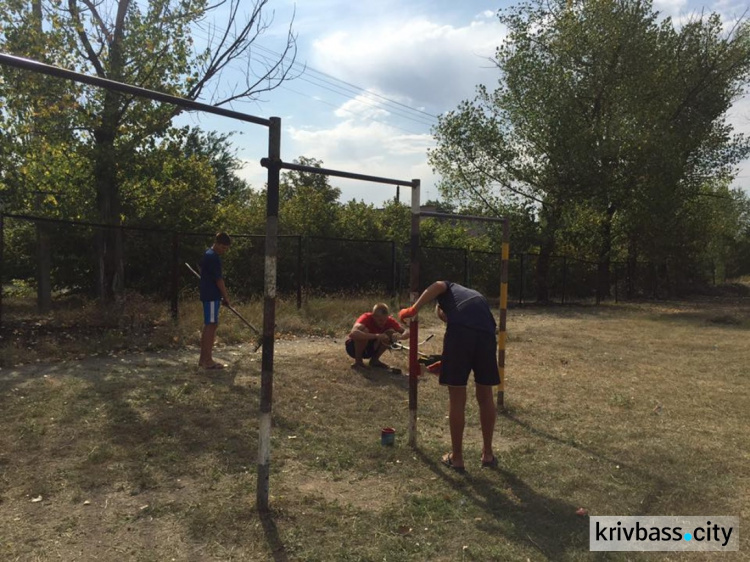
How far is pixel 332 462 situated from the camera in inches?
166

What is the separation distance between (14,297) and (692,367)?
15.0 meters

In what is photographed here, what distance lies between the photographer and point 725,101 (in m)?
22.9

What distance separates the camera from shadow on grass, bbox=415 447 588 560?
3125mm

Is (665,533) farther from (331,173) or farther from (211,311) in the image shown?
(211,311)

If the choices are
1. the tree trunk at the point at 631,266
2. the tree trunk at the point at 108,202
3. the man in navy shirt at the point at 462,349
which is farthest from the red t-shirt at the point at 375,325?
the tree trunk at the point at 631,266

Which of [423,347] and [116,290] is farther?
[116,290]

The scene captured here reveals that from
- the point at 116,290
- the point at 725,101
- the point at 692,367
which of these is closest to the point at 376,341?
the point at 692,367

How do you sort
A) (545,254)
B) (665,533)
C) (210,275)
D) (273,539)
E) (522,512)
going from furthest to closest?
1. (545,254)
2. (210,275)
3. (522,512)
4. (665,533)
5. (273,539)

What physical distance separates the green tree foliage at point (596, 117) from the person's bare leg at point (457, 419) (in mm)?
16241

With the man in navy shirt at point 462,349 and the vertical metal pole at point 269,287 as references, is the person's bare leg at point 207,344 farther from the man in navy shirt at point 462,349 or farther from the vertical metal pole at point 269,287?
the vertical metal pole at point 269,287

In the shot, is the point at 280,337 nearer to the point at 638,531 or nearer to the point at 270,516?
the point at 270,516

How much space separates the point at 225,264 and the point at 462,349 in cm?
1196

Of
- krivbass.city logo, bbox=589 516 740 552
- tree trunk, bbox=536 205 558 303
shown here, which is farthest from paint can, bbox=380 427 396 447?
tree trunk, bbox=536 205 558 303

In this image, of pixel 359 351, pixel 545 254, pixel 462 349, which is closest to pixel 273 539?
pixel 462 349
